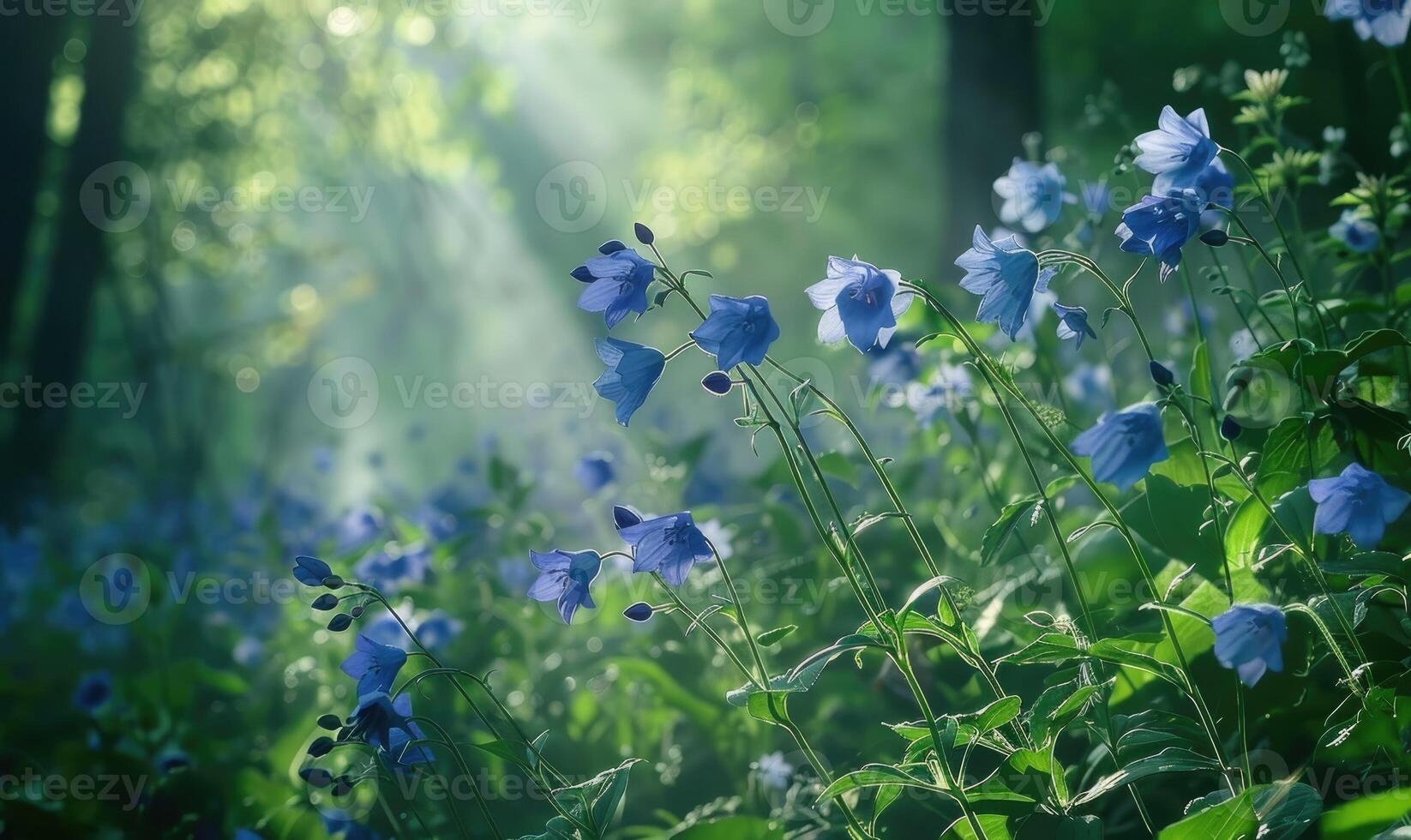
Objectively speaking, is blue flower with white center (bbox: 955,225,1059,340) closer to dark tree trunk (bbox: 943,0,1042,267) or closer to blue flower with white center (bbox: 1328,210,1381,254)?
blue flower with white center (bbox: 1328,210,1381,254)

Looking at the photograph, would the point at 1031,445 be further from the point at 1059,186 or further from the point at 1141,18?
the point at 1141,18

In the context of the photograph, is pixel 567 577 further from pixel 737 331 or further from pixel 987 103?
pixel 987 103

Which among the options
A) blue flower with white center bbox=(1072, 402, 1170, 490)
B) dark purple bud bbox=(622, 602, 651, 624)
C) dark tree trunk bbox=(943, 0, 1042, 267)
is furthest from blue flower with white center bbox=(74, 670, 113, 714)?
dark tree trunk bbox=(943, 0, 1042, 267)

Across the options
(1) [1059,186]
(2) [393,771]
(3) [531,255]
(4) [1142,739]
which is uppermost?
(1) [1059,186]

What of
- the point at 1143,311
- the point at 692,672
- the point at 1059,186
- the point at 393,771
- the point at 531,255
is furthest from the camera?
the point at 531,255

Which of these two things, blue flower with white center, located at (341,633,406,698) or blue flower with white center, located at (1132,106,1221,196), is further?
blue flower with white center, located at (341,633,406,698)

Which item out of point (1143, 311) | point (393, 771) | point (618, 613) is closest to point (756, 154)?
point (1143, 311)
